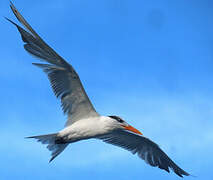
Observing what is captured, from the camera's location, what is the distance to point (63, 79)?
1195 cm

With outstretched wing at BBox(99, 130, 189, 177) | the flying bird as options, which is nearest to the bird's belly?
the flying bird

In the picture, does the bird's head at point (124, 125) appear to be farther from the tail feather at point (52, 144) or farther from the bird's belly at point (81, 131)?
the tail feather at point (52, 144)

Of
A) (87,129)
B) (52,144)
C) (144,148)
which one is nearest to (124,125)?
(87,129)

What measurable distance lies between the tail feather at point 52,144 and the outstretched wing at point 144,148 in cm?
152

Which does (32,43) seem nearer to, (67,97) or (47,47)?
(47,47)

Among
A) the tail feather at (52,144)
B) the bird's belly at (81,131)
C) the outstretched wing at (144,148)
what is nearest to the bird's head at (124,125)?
the outstretched wing at (144,148)

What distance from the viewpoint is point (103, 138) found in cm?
1335

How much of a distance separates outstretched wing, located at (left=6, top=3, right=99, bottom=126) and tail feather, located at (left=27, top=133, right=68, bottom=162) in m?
0.65

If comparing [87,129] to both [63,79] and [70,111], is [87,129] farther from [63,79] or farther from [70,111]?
[63,79]

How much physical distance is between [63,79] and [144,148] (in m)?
3.99

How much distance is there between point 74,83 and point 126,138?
2.98m

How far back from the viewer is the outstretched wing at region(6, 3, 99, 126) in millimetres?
10945

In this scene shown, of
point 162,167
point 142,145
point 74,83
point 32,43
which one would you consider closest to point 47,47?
point 32,43

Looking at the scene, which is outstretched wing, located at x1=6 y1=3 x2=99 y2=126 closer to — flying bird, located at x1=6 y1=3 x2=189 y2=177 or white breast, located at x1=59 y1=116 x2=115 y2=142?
flying bird, located at x1=6 y1=3 x2=189 y2=177
